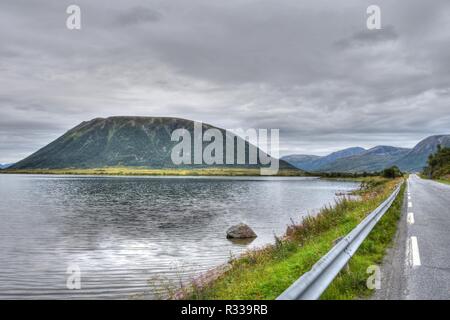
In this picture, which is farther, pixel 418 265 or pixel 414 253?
pixel 414 253

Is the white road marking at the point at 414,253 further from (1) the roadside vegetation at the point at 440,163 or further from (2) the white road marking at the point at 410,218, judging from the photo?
(1) the roadside vegetation at the point at 440,163

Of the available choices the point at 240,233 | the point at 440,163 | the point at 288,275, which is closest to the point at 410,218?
the point at 240,233

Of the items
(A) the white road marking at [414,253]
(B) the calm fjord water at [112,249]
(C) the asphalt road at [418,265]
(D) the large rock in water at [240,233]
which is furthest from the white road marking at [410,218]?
(D) the large rock in water at [240,233]

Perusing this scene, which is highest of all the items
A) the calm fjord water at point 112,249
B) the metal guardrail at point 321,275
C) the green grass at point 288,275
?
the metal guardrail at point 321,275

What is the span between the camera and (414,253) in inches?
385

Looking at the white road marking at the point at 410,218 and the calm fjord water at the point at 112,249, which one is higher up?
→ the white road marking at the point at 410,218

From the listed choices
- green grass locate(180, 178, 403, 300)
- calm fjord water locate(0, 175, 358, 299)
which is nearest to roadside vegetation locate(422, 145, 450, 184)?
calm fjord water locate(0, 175, 358, 299)

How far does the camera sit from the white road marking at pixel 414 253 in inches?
342

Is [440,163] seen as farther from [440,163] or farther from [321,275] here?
[321,275]

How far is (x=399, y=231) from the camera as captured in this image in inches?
537

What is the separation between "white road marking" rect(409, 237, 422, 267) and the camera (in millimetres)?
8687
